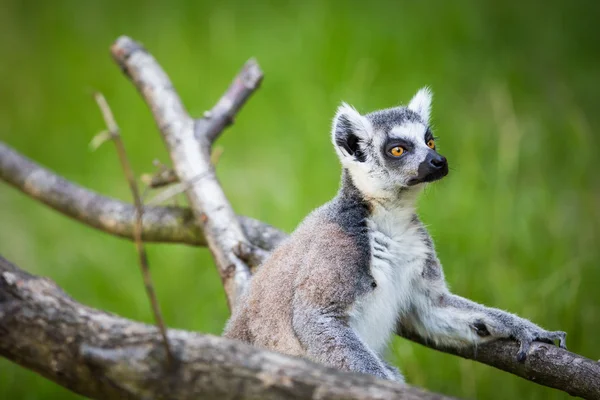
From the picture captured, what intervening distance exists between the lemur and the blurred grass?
1041 mm

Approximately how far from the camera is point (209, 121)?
167 inches

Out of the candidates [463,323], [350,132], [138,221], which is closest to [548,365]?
[463,323]

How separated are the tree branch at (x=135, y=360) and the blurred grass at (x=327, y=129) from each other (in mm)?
2443

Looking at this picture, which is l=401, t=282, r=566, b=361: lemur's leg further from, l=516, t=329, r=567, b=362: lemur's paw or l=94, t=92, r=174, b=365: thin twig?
l=94, t=92, r=174, b=365: thin twig

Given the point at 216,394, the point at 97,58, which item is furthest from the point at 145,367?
the point at 97,58

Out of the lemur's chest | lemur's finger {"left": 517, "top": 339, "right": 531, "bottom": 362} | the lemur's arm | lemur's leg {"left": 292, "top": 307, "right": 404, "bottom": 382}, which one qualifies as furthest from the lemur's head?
lemur's finger {"left": 517, "top": 339, "right": 531, "bottom": 362}

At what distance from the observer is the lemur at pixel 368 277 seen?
2869 mm

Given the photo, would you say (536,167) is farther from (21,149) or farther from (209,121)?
(21,149)

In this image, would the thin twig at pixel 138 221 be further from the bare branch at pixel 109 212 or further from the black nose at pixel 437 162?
the bare branch at pixel 109 212

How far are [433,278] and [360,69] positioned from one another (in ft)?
10.6

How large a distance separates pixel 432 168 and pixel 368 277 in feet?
1.70

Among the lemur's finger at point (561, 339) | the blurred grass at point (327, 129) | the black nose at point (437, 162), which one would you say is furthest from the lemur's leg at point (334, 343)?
the blurred grass at point (327, 129)

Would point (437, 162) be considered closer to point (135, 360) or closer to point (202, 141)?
point (202, 141)

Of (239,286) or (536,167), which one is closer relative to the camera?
(239,286)
